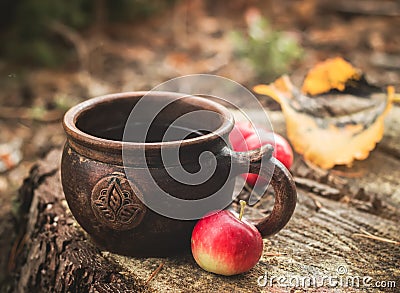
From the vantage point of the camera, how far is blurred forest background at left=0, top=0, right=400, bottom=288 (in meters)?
3.13

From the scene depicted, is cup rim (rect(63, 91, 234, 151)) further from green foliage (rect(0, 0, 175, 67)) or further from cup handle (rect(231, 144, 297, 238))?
green foliage (rect(0, 0, 175, 67))

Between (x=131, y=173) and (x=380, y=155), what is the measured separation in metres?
1.05

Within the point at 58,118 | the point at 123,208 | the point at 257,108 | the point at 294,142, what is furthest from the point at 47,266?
the point at 58,118

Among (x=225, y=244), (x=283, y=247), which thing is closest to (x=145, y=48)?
(x=283, y=247)

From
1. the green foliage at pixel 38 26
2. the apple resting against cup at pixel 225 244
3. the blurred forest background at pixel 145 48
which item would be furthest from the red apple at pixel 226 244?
the green foliage at pixel 38 26

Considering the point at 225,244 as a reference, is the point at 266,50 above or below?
below

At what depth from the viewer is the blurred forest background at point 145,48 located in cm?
313

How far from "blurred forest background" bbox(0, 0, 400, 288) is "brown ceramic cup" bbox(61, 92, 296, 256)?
38.2 inches

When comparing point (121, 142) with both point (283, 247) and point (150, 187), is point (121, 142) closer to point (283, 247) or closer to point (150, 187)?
point (150, 187)

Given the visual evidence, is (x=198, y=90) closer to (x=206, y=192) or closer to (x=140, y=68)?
(x=140, y=68)

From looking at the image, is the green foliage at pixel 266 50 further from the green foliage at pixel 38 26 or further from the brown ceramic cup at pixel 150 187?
the brown ceramic cup at pixel 150 187

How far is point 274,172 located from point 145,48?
3417 mm

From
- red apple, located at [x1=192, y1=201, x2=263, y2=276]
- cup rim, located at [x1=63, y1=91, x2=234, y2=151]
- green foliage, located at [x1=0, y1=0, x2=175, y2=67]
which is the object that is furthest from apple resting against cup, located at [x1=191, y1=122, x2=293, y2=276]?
green foliage, located at [x1=0, y1=0, x2=175, y2=67]

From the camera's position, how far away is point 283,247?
1.32m
